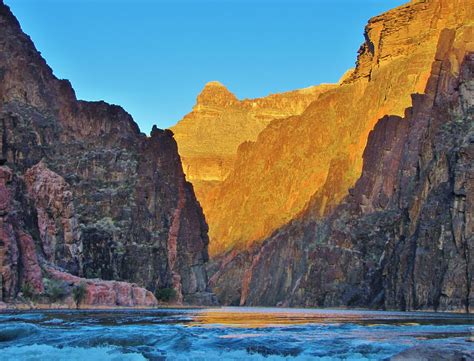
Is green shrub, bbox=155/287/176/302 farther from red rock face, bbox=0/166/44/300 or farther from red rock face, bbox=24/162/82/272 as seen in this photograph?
red rock face, bbox=0/166/44/300

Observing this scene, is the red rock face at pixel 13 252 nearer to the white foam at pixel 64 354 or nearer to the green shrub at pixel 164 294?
the white foam at pixel 64 354

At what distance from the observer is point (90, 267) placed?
169125 millimetres

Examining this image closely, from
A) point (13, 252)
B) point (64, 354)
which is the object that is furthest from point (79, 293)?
point (64, 354)

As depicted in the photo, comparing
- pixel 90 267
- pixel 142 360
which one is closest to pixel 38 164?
pixel 90 267

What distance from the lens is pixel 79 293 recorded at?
137500mm

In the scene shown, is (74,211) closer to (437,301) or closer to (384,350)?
(437,301)

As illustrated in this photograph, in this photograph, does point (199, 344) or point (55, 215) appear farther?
point (55, 215)

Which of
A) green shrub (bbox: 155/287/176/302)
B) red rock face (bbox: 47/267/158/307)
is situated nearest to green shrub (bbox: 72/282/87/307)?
red rock face (bbox: 47/267/158/307)

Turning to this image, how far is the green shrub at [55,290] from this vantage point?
425 ft

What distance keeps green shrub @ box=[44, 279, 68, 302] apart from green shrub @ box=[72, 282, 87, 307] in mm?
2089

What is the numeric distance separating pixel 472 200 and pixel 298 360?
5590 inches

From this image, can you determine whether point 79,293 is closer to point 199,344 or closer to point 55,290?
point 55,290

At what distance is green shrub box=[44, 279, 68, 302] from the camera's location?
12950 centimetres

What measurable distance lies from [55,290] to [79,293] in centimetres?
665
